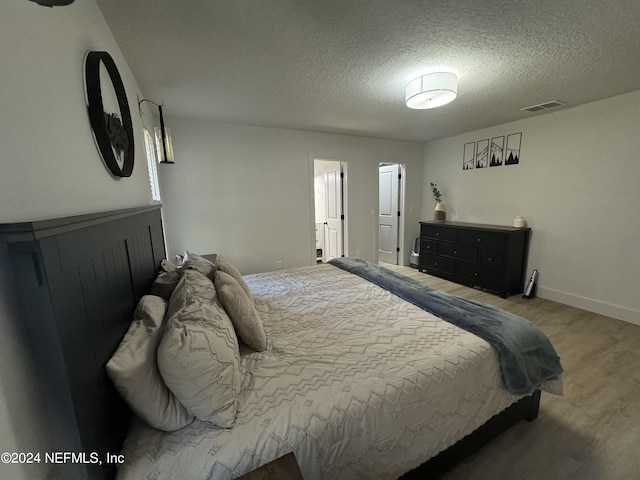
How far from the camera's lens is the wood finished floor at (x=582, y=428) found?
137cm

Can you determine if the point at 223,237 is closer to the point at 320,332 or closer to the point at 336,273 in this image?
the point at 336,273

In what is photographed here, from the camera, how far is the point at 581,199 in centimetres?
313

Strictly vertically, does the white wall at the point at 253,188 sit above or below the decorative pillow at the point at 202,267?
above

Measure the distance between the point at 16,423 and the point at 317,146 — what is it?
4134 mm

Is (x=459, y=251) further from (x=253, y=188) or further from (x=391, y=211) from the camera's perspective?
(x=253, y=188)

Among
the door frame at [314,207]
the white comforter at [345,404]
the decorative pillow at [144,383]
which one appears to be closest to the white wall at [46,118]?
the decorative pillow at [144,383]

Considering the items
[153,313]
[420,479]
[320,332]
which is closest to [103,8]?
[153,313]

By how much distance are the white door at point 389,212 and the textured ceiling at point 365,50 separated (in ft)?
7.31

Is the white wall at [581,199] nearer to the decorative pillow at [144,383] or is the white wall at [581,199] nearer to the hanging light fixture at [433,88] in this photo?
the hanging light fixture at [433,88]

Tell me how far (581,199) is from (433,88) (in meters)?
2.62

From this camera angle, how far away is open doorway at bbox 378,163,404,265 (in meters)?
5.12

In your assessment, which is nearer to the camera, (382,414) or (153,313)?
(382,414)

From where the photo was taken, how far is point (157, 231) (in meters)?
2.10

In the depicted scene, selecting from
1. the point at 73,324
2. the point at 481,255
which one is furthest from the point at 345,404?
the point at 481,255
